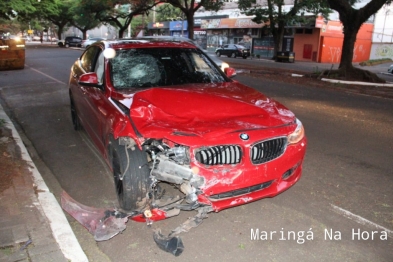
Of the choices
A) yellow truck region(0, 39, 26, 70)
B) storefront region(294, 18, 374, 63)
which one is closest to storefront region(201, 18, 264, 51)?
storefront region(294, 18, 374, 63)

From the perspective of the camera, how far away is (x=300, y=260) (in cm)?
299

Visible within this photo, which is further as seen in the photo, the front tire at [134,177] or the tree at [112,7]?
the tree at [112,7]

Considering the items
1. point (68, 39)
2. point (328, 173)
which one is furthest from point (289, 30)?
point (328, 173)

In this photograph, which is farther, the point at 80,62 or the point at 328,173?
the point at 80,62

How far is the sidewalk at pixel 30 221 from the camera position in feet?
9.78

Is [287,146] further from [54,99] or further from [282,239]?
[54,99]

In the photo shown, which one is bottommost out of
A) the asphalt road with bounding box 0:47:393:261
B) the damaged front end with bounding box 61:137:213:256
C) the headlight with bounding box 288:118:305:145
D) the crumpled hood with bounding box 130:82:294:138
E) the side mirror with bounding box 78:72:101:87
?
the asphalt road with bounding box 0:47:393:261

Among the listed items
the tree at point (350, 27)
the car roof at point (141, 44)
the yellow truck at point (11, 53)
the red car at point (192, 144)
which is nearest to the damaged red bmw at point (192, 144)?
the red car at point (192, 144)

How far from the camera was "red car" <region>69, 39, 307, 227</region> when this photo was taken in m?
3.03

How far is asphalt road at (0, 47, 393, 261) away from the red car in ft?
1.20

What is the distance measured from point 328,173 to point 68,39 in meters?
48.8

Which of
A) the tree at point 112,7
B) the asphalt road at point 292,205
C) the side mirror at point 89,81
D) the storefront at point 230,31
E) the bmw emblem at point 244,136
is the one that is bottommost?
the asphalt road at point 292,205

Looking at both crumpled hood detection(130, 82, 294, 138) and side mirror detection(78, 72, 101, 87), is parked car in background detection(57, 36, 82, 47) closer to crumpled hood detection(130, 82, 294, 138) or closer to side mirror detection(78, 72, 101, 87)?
side mirror detection(78, 72, 101, 87)

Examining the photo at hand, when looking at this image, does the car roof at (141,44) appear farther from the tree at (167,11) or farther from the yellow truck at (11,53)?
the tree at (167,11)
